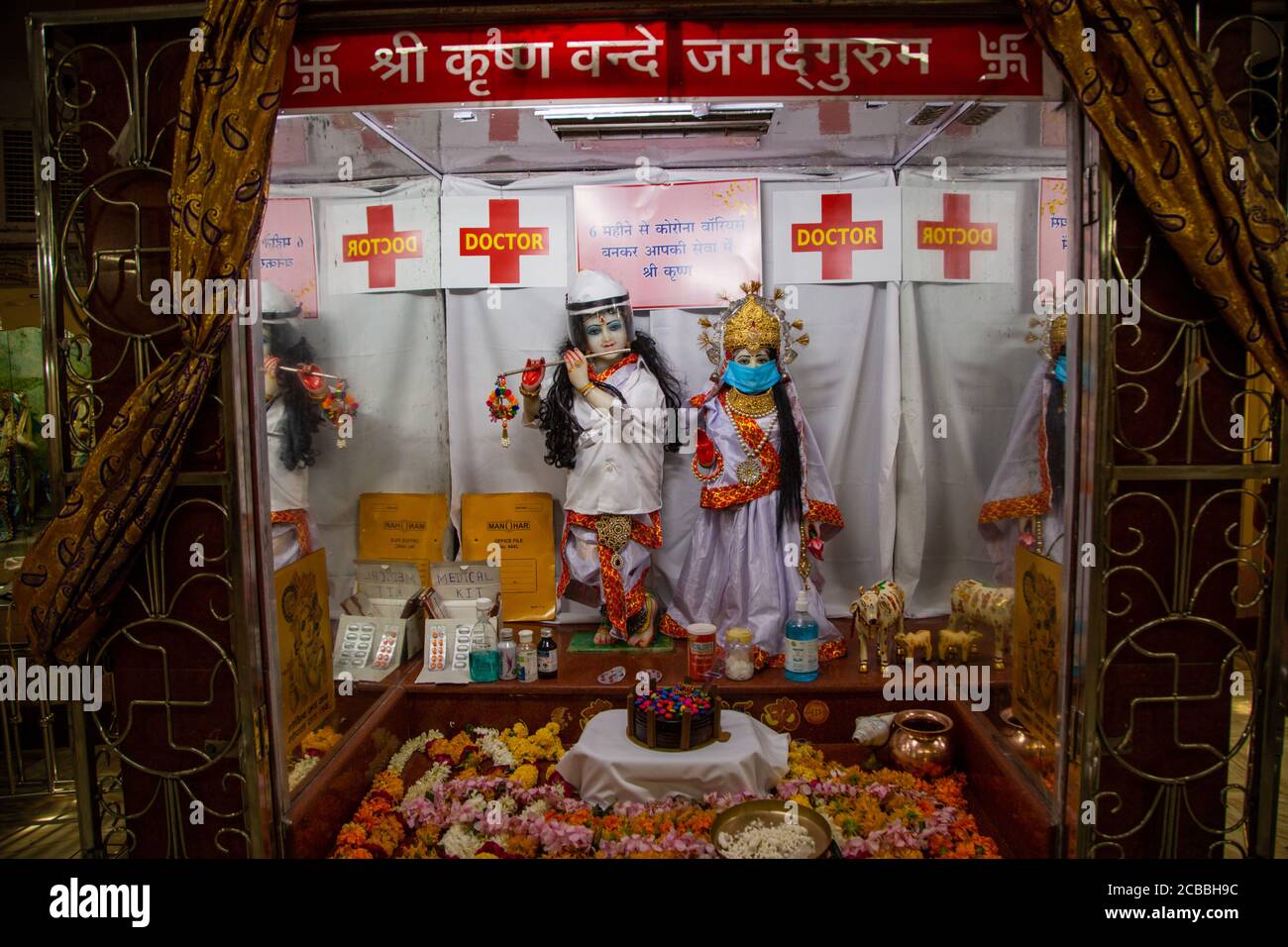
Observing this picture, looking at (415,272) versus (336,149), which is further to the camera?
(415,272)

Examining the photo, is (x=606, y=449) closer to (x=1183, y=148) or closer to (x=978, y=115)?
(x=978, y=115)

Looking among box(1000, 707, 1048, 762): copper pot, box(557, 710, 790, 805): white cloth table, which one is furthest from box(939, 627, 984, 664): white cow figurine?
box(557, 710, 790, 805): white cloth table

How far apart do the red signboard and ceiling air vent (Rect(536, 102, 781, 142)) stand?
98 centimetres

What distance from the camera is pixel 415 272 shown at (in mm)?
4363

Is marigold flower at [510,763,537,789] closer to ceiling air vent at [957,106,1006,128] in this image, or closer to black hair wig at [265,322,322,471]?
black hair wig at [265,322,322,471]

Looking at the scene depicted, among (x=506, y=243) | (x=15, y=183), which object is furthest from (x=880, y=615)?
(x=15, y=183)

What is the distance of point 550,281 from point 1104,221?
277cm

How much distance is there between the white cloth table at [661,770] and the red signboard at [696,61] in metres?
2.21

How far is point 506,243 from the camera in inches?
173

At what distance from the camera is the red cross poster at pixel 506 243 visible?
4367 mm

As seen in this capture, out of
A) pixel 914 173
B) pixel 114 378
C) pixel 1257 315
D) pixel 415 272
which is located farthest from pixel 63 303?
pixel 914 173

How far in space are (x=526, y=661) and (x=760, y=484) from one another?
4.44 feet

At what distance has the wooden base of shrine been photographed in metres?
3.06
